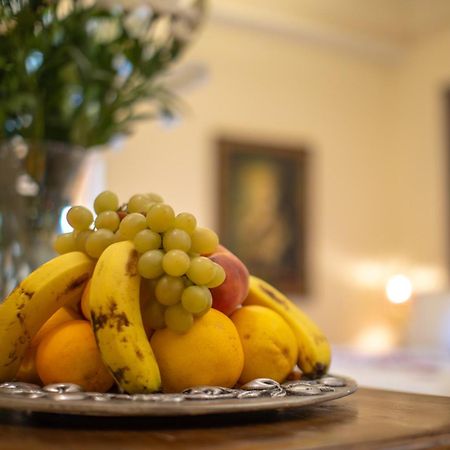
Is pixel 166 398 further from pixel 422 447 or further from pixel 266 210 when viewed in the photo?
pixel 266 210

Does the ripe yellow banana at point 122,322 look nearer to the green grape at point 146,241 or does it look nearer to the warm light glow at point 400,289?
the green grape at point 146,241

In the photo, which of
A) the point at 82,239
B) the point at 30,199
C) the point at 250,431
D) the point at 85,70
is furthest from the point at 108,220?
the point at 85,70

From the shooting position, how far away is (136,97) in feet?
4.95

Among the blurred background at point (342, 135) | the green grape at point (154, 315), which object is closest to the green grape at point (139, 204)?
the green grape at point (154, 315)

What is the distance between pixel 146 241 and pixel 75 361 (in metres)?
0.11

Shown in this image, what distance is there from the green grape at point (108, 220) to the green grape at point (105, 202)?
0.02 m

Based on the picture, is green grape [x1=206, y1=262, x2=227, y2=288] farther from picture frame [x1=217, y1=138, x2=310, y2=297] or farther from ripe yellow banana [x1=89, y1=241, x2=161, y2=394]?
picture frame [x1=217, y1=138, x2=310, y2=297]

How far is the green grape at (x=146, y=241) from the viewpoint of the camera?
2.05 feet

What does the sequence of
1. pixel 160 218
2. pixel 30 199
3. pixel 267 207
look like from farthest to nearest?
pixel 267 207 → pixel 30 199 → pixel 160 218

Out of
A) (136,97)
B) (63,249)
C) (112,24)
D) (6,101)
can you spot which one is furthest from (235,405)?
(112,24)

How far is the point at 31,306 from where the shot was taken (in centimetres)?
64

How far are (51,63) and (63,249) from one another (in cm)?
73

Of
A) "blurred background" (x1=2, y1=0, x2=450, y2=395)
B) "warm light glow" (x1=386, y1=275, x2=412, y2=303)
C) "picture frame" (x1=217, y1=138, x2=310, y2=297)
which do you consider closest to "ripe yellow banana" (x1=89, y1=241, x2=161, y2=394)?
"blurred background" (x1=2, y1=0, x2=450, y2=395)

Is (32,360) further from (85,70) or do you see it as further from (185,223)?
(85,70)
